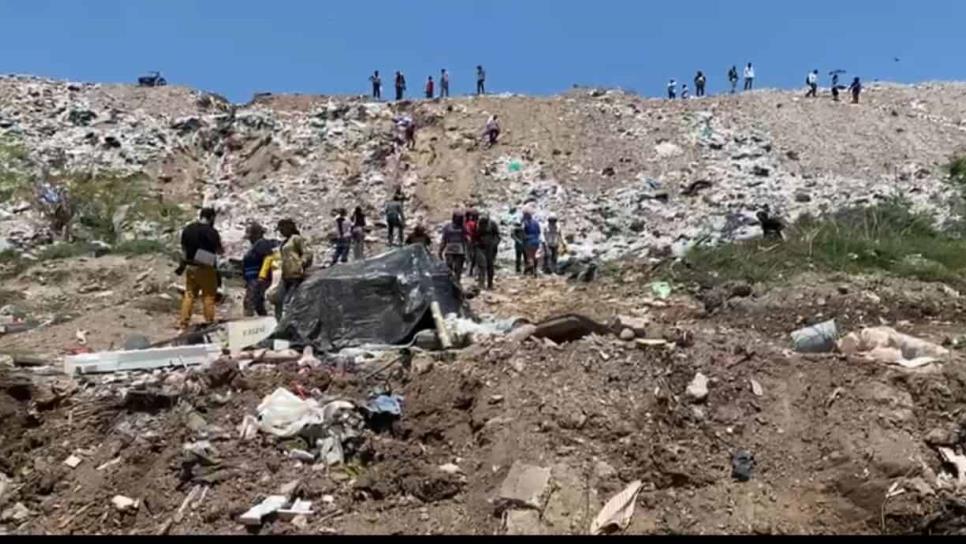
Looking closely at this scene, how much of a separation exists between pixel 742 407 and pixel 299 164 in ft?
54.9

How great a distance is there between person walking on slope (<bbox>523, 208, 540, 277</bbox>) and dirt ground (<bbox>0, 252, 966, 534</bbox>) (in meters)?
6.37

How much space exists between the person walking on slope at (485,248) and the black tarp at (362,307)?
4.10m

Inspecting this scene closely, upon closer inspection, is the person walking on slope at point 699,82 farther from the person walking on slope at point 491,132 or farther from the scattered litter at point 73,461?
the scattered litter at point 73,461

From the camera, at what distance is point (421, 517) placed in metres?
4.93

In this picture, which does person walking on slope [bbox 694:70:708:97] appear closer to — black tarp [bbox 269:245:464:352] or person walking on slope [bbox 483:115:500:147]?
person walking on slope [bbox 483:115:500:147]

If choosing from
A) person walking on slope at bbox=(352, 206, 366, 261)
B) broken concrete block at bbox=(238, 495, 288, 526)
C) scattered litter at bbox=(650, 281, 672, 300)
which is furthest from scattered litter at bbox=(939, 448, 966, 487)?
person walking on slope at bbox=(352, 206, 366, 261)

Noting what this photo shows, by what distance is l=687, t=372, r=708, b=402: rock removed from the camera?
588cm

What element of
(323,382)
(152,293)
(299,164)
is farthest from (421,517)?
(299,164)

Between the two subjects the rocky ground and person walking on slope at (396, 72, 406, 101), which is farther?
person walking on slope at (396, 72, 406, 101)

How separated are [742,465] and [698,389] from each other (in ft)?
2.35

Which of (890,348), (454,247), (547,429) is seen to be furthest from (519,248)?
(547,429)

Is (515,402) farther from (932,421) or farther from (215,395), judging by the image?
(932,421)

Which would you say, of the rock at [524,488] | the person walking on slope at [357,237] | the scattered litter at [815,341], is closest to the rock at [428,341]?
the rock at [524,488]

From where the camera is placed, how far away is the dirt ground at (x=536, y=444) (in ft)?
16.3
